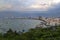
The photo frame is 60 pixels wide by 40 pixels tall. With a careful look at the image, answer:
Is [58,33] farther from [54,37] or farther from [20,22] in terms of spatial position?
[20,22]

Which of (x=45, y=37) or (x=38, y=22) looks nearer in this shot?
(x=45, y=37)

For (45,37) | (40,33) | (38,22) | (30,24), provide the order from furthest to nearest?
(38,22) → (30,24) → (40,33) → (45,37)

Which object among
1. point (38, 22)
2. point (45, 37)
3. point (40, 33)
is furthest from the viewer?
point (38, 22)

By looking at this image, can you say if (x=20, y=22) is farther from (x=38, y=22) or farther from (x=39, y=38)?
(x=39, y=38)

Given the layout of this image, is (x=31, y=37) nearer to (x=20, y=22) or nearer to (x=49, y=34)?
(x=49, y=34)

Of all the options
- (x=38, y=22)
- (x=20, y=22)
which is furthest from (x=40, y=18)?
(x=20, y=22)

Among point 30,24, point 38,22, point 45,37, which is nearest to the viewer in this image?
point 45,37

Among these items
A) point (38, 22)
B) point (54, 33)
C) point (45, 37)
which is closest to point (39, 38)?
point (45, 37)

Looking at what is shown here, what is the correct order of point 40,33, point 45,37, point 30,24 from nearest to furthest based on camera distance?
point 45,37
point 40,33
point 30,24

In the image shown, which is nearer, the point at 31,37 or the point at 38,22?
the point at 31,37
